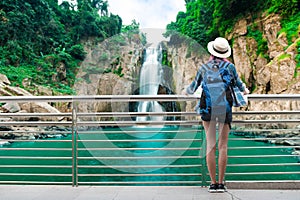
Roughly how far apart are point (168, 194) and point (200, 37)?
70.4 feet

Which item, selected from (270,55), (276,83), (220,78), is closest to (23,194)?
(220,78)

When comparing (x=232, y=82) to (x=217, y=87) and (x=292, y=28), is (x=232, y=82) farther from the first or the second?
(x=292, y=28)

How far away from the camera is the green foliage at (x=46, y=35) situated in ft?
72.8

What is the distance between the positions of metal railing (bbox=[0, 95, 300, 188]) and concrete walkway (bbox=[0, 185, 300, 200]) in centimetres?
9

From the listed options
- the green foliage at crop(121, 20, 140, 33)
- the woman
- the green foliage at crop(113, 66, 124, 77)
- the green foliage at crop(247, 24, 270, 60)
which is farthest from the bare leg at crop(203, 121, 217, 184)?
the green foliage at crop(121, 20, 140, 33)

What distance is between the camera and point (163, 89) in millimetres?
24688

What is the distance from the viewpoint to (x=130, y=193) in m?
2.49

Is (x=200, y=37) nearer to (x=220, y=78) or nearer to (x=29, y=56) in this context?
(x=29, y=56)

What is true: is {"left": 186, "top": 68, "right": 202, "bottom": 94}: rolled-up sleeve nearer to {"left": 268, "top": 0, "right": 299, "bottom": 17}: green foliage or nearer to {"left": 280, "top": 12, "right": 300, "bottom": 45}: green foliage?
{"left": 280, "top": 12, "right": 300, "bottom": 45}: green foliage

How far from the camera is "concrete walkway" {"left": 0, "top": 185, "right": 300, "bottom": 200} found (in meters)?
2.35

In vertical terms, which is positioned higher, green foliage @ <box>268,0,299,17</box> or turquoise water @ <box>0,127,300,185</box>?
green foliage @ <box>268,0,299,17</box>

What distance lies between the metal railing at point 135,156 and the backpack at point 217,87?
0.28 m

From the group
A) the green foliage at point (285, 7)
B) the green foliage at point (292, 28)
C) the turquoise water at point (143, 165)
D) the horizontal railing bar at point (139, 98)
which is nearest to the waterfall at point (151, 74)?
the green foliage at point (285, 7)

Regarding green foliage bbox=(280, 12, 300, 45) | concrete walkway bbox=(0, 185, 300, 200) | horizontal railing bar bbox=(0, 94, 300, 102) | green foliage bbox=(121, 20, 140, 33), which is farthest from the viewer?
green foliage bbox=(121, 20, 140, 33)
